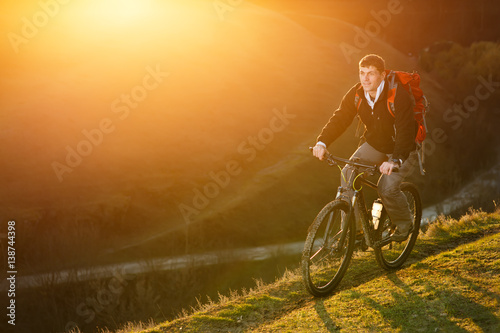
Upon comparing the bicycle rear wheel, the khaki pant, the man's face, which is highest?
the man's face

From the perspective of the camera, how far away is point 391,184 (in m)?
6.54

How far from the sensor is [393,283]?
22.0 feet

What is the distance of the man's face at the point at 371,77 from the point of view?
6027 millimetres

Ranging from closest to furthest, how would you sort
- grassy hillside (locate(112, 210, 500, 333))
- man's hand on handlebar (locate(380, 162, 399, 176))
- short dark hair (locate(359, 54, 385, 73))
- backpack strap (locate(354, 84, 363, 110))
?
grassy hillside (locate(112, 210, 500, 333)) < man's hand on handlebar (locate(380, 162, 399, 176)) < short dark hair (locate(359, 54, 385, 73)) < backpack strap (locate(354, 84, 363, 110))

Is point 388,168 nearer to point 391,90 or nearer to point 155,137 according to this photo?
point 391,90

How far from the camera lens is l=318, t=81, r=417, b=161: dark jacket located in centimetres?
607

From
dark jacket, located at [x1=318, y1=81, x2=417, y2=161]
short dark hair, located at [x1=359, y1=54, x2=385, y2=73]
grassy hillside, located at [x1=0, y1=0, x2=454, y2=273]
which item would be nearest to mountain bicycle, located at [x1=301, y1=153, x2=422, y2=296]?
dark jacket, located at [x1=318, y1=81, x2=417, y2=161]

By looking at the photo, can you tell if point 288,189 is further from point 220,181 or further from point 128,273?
point 128,273

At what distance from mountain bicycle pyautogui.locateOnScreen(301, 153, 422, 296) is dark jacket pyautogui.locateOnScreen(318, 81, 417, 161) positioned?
0.41 metres

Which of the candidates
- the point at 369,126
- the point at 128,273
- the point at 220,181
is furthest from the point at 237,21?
the point at 369,126

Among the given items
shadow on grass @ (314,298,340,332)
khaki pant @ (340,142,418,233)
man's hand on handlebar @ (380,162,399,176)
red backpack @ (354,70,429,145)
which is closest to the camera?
shadow on grass @ (314,298,340,332)

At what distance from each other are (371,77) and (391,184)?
54.7 inches

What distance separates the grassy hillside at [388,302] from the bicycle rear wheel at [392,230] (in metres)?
0.15

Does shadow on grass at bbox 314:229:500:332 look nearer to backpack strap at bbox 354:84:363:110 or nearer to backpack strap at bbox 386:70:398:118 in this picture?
backpack strap at bbox 386:70:398:118
